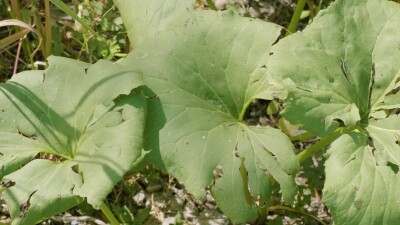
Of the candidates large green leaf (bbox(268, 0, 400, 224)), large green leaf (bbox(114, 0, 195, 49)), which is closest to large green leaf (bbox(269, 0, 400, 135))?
large green leaf (bbox(268, 0, 400, 224))

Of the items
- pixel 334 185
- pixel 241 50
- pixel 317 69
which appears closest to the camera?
pixel 334 185

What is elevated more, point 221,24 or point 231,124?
point 221,24

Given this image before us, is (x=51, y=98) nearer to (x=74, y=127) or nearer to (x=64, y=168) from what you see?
(x=74, y=127)

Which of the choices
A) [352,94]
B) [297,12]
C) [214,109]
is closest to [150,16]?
[214,109]

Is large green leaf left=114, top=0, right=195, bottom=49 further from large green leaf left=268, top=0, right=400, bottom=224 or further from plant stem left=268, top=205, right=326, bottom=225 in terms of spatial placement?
plant stem left=268, top=205, right=326, bottom=225

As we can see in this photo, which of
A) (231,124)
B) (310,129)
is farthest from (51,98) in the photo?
(310,129)

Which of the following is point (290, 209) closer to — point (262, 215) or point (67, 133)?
point (262, 215)

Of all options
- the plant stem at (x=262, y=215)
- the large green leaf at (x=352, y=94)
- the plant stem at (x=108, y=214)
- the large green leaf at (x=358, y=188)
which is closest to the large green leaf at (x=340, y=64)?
the large green leaf at (x=352, y=94)

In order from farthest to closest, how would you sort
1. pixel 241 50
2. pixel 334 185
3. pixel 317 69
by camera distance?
pixel 241 50
pixel 317 69
pixel 334 185
